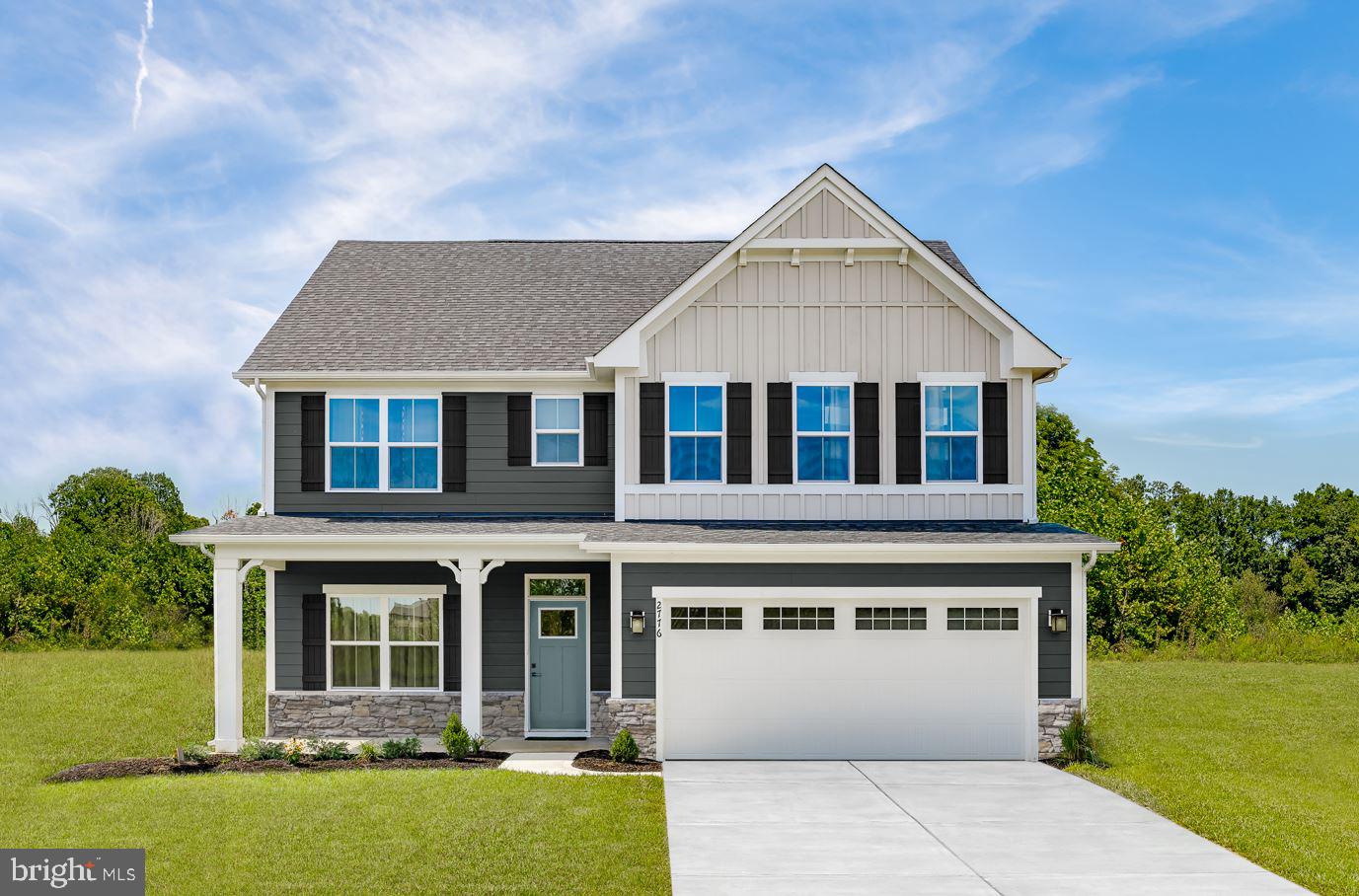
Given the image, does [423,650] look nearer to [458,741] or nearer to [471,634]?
[471,634]

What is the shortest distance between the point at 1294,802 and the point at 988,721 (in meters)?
3.56

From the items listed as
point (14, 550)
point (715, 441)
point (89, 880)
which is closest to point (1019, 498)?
point (715, 441)

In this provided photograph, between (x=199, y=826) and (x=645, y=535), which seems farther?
(x=645, y=535)

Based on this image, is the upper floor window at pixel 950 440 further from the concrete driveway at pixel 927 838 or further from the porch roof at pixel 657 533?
the concrete driveway at pixel 927 838

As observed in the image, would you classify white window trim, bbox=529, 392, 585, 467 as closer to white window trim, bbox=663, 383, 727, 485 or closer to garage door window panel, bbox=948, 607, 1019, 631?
white window trim, bbox=663, 383, 727, 485

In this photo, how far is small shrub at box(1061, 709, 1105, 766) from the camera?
48.5 feet

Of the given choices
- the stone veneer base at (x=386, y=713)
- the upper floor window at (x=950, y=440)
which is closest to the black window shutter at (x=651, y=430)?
the stone veneer base at (x=386, y=713)

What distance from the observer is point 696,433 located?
1612cm

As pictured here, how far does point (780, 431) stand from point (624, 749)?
15.9 ft

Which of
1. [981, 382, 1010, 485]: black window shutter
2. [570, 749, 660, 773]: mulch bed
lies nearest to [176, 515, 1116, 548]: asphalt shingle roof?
[981, 382, 1010, 485]: black window shutter

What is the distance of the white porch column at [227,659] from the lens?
50.4ft

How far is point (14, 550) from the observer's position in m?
33.6

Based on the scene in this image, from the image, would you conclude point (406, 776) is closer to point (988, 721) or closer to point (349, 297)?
point (988, 721)

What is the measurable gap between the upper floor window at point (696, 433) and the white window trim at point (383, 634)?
4.08 meters
